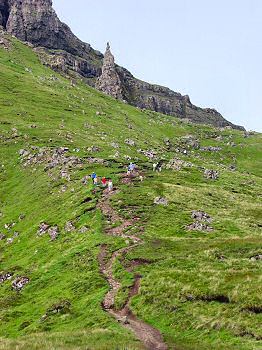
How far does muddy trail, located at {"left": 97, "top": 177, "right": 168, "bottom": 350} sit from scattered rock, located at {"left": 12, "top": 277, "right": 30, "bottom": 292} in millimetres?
10116

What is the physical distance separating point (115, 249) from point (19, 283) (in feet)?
42.1

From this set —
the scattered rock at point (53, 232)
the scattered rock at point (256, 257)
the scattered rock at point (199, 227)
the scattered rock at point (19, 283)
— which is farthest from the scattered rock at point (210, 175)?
the scattered rock at point (19, 283)

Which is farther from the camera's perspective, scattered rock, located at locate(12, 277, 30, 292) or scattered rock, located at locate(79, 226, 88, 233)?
scattered rock, located at locate(79, 226, 88, 233)

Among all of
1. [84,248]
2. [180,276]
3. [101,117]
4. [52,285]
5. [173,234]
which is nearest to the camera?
[180,276]

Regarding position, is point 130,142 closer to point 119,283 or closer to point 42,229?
point 42,229

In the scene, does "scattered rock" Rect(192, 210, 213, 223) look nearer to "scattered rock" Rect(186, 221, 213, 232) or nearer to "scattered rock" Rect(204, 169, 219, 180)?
"scattered rock" Rect(186, 221, 213, 232)

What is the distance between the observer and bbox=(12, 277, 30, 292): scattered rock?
5497 cm

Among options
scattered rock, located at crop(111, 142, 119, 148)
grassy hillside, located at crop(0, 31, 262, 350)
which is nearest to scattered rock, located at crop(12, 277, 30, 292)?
grassy hillside, located at crop(0, 31, 262, 350)

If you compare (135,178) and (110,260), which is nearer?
(110,260)

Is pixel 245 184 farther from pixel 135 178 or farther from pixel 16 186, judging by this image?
pixel 16 186

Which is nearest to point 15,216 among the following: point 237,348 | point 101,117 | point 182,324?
point 182,324

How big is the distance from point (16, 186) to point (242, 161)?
113m

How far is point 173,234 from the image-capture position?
2438 inches

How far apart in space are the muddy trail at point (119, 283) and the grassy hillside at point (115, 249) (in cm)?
75
